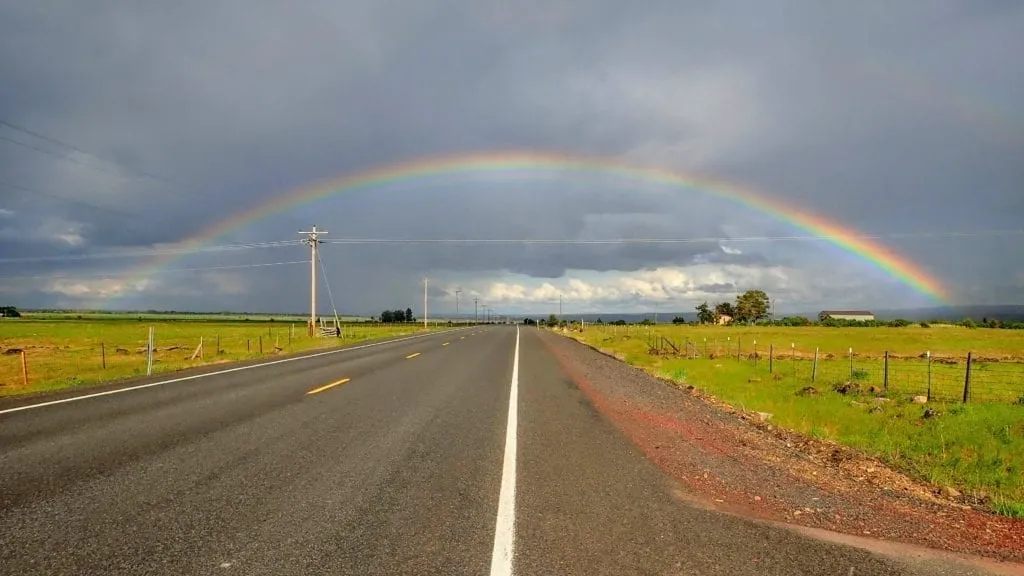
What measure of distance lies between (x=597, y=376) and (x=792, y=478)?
42.3 feet

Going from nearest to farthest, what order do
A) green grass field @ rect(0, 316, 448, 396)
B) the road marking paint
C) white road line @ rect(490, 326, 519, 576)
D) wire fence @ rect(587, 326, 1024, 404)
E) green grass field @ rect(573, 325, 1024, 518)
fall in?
white road line @ rect(490, 326, 519, 576) → green grass field @ rect(573, 325, 1024, 518) → the road marking paint → green grass field @ rect(0, 316, 448, 396) → wire fence @ rect(587, 326, 1024, 404)

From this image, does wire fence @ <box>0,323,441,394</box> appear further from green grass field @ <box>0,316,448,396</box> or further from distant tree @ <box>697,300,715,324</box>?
distant tree @ <box>697,300,715,324</box>

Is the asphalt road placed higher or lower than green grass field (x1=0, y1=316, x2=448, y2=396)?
higher

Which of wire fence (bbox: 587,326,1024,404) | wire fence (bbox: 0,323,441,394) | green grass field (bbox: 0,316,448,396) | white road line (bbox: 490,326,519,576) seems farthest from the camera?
wire fence (bbox: 587,326,1024,404)

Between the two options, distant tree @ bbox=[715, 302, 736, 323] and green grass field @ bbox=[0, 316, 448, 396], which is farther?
distant tree @ bbox=[715, 302, 736, 323]

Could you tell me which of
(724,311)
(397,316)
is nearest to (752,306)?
(724,311)

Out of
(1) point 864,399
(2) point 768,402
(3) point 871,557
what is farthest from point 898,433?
(3) point 871,557

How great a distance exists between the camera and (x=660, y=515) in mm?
5203

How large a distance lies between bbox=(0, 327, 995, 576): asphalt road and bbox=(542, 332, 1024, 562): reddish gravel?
58cm

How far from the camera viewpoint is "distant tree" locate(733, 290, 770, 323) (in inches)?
5782

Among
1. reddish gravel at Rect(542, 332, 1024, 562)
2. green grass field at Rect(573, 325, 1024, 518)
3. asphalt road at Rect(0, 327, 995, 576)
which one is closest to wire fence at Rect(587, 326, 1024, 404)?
green grass field at Rect(573, 325, 1024, 518)

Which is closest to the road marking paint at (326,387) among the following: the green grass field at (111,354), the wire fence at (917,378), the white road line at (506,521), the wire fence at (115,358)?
the white road line at (506,521)

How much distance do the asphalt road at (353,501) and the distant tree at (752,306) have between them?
148 metres

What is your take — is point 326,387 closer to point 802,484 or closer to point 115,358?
point 802,484
